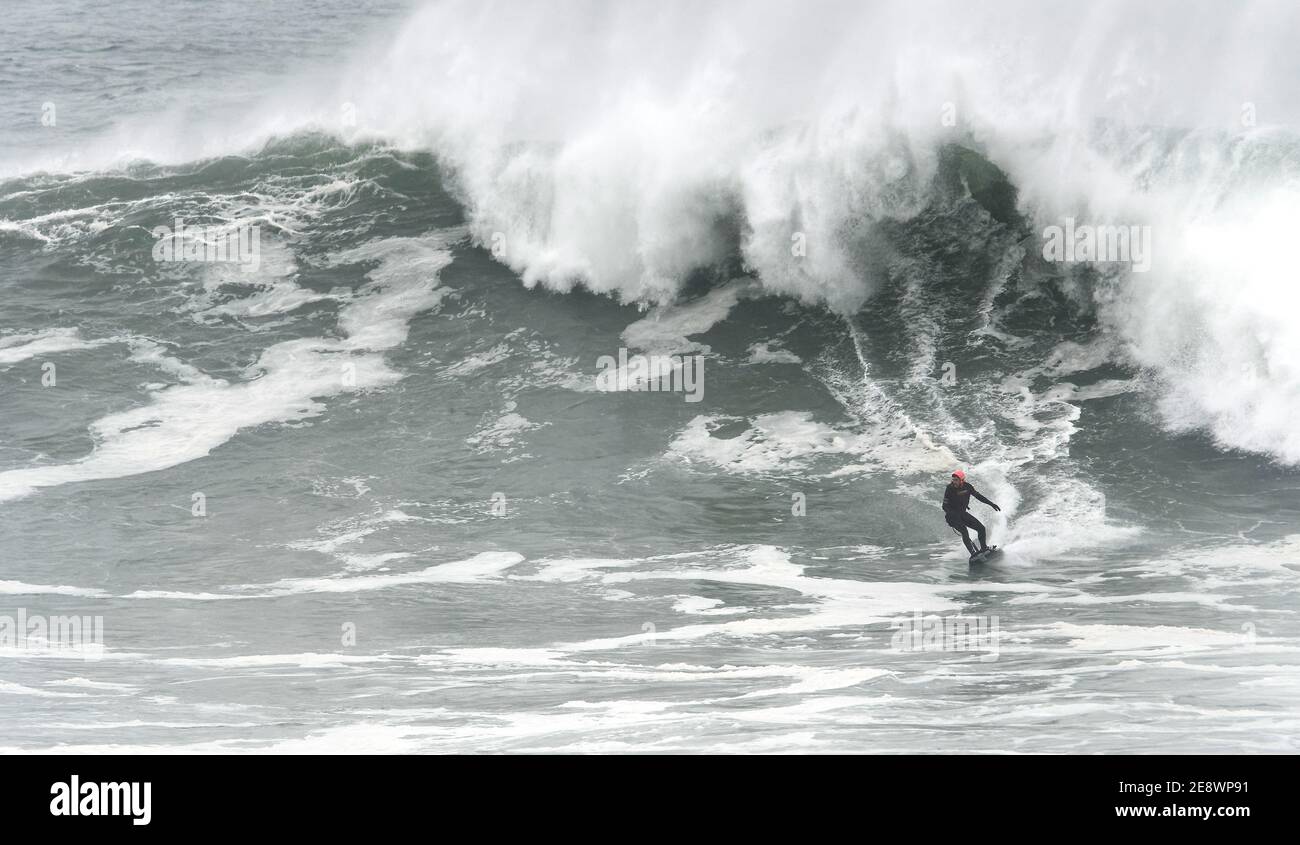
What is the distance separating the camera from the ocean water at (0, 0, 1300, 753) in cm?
985

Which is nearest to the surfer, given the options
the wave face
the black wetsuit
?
the black wetsuit

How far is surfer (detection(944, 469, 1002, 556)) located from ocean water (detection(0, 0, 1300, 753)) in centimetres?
32

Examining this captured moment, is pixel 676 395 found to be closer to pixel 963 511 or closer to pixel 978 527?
pixel 963 511

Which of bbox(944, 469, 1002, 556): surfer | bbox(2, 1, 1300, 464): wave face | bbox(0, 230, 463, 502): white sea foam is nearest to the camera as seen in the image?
bbox(944, 469, 1002, 556): surfer

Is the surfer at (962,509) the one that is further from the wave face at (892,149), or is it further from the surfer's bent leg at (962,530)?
the wave face at (892,149)

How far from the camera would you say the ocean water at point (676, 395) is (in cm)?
985

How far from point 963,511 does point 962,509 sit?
0.09ft

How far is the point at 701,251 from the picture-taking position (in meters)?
19.6

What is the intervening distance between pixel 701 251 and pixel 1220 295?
22.1ft

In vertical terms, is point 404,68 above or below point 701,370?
above

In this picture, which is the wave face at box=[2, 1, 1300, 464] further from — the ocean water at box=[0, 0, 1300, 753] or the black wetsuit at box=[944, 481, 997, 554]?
the black wetsuit at box=[944, 481, 997, 554]

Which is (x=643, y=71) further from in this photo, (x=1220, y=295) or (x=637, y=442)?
(x=1220, y=295)
